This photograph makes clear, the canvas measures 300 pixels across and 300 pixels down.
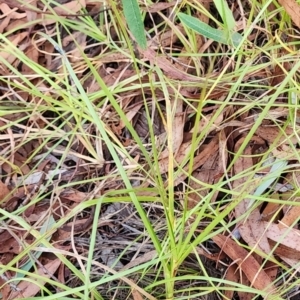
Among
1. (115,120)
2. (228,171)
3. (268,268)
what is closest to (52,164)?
(115,120)

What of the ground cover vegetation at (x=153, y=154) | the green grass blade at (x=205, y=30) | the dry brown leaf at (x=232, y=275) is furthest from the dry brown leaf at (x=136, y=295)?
the green grass blade at (x=205, y=30)

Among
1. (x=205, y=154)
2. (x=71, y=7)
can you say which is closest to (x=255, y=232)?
(x=205, y=154)

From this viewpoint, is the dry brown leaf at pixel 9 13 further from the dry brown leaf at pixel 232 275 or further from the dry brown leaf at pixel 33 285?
the dry brown leaf at pixel 232 275

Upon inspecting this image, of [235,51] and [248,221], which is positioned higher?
[235,51]

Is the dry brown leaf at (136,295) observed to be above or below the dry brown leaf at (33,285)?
below

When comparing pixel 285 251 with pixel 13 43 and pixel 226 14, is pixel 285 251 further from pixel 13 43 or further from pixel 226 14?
pixel 13 43

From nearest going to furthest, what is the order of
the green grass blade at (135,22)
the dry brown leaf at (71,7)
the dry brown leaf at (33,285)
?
the green grass blade at (135,22)
the dry brown leaf at (33,285)
the dry brown leaf at (71,7)

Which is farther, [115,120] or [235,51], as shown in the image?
[115,120]

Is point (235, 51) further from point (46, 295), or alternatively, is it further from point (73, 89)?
point (46, 295)
